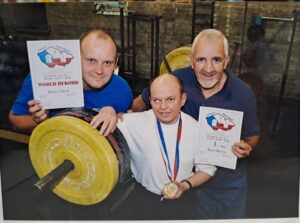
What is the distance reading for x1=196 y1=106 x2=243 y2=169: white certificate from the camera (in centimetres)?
141

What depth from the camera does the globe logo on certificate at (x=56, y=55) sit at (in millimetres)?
1355

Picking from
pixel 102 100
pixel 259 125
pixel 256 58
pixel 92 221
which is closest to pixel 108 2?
pixel 102 100

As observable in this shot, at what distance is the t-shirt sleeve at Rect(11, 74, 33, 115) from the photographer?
1.40 meters

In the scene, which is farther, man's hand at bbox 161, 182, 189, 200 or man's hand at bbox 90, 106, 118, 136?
man's hand at bbox 161, 182, 189, 200

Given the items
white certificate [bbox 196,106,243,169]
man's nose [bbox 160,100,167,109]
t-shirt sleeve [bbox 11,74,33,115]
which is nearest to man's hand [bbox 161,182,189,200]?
white certificate [bbox 196,106,243,169]

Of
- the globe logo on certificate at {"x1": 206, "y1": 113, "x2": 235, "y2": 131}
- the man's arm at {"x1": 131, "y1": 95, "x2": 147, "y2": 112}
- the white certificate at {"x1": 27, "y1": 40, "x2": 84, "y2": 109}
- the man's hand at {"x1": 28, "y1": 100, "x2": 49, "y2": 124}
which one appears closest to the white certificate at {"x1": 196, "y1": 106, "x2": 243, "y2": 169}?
the globe logo on certificate at {"x1": 206, "y1": 113, "x2": 235, "y2": 131}

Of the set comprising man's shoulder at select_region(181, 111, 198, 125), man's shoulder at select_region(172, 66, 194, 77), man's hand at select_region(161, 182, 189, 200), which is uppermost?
man's shoulder at select_region(172, 66, 194, 77)

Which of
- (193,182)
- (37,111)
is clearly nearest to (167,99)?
(193,182)

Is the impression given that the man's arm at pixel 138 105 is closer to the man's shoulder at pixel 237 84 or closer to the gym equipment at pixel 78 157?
the gym equipment at pixel 78 157

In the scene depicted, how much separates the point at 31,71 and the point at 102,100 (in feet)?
1.00

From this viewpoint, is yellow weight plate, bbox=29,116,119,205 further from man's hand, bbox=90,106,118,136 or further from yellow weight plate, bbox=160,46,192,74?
yellow weight plate, bbox=160,46,192,74

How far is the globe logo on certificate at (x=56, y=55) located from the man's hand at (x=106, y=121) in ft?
0.80

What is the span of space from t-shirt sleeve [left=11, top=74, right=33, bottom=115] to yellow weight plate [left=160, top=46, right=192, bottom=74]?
1.78 feet

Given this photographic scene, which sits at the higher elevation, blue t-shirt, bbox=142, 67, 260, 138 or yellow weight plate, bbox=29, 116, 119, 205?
blue t-shirt, bbox=142, 67, 260, 138
